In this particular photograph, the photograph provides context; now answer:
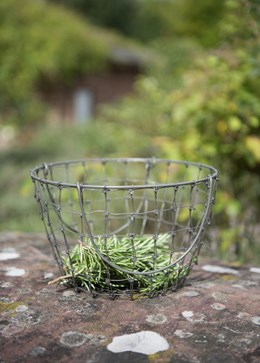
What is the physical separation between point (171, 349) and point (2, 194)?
188 inches

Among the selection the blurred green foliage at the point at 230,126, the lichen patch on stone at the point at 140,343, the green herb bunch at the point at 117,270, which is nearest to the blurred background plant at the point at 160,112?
the blurred green foliage at the point at 230,126

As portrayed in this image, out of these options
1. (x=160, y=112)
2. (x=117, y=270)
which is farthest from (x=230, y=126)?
(x=117, y=270)

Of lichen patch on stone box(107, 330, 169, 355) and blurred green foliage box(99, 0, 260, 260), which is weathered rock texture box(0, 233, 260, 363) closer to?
lichen patch on stone box(107, 330, 169, 355)

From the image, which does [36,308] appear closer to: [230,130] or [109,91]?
[230,130]

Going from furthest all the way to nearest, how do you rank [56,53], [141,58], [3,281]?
[141,58], [56,53], [3,281]

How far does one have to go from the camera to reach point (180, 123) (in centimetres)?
288

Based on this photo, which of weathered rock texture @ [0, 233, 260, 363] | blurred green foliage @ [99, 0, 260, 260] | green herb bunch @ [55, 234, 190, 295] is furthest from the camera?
blurred green foliage @ [99, 0, 260, 260]

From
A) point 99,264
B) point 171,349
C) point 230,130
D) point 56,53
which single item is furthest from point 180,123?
point 56,53

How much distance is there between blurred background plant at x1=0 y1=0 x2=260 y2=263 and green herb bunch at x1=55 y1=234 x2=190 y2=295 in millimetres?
838

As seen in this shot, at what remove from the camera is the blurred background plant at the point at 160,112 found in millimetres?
2574

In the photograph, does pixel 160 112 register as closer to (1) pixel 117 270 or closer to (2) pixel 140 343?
(1) pixel 117 270

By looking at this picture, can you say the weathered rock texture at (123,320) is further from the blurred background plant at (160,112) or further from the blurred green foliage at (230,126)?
the blurred green foliage at (230,126)

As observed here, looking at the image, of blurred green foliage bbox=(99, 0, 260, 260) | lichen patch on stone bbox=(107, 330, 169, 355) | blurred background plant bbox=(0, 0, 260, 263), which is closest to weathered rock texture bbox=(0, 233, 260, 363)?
lichen patch on stone bbox=(107, 330, 169, 355)

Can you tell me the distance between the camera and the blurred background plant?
2.57m
